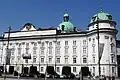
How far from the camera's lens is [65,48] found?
8006 centimetres

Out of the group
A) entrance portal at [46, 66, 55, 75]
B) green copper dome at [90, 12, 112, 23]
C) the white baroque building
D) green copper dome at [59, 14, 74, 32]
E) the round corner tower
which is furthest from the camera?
green copper dome at [59, 14, 74, 32]

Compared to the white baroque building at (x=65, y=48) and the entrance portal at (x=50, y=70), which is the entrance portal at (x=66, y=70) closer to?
the white baroque building at (x=65, y=48)

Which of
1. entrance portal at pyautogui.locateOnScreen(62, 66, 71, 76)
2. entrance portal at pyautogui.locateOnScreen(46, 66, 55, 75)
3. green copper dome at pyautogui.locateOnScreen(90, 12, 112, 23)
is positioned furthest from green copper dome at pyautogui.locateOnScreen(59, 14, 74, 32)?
entrance portal at pyautogui.locateOnScreen(46, 66, 55, 75)

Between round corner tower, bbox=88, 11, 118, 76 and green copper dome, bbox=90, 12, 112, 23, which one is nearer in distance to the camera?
round corner tower, bbox=88, 11, 118, 76

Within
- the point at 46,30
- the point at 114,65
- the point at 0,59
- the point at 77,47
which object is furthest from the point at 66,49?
the point at 0,59

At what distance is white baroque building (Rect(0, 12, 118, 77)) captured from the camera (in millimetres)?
72688

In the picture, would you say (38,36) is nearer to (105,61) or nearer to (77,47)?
(77,47)

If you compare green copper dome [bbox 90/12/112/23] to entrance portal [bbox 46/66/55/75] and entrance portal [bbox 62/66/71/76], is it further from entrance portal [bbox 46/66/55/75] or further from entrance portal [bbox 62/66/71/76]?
entrance portal [bbox 46/66/55/75]

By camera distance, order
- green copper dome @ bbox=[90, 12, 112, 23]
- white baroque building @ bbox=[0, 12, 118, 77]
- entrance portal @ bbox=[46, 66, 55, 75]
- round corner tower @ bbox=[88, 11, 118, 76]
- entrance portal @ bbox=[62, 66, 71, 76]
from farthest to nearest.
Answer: entrance portal @ bbox=[62, 66, 71, 76], entrance portal @ bbox=[46, 66, 55, 75], green copper dome @ bbox=[90, 12, 112, 23], white baroque building @ bbox=[0, 12, 118, 77], round corner tower @ bbox=[88, 11, 118, 76]

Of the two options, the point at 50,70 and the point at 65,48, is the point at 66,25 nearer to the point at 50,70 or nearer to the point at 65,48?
the point at 65,48

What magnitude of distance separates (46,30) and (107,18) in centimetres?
2269

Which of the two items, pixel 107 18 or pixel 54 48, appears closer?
pixel 107 18

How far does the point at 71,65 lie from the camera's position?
78562 mm

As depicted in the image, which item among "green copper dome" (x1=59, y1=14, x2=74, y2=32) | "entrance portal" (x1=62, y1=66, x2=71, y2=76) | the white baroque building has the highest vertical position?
"green copper dome" (x1=59, y1=14, x2=74, y2=32)
